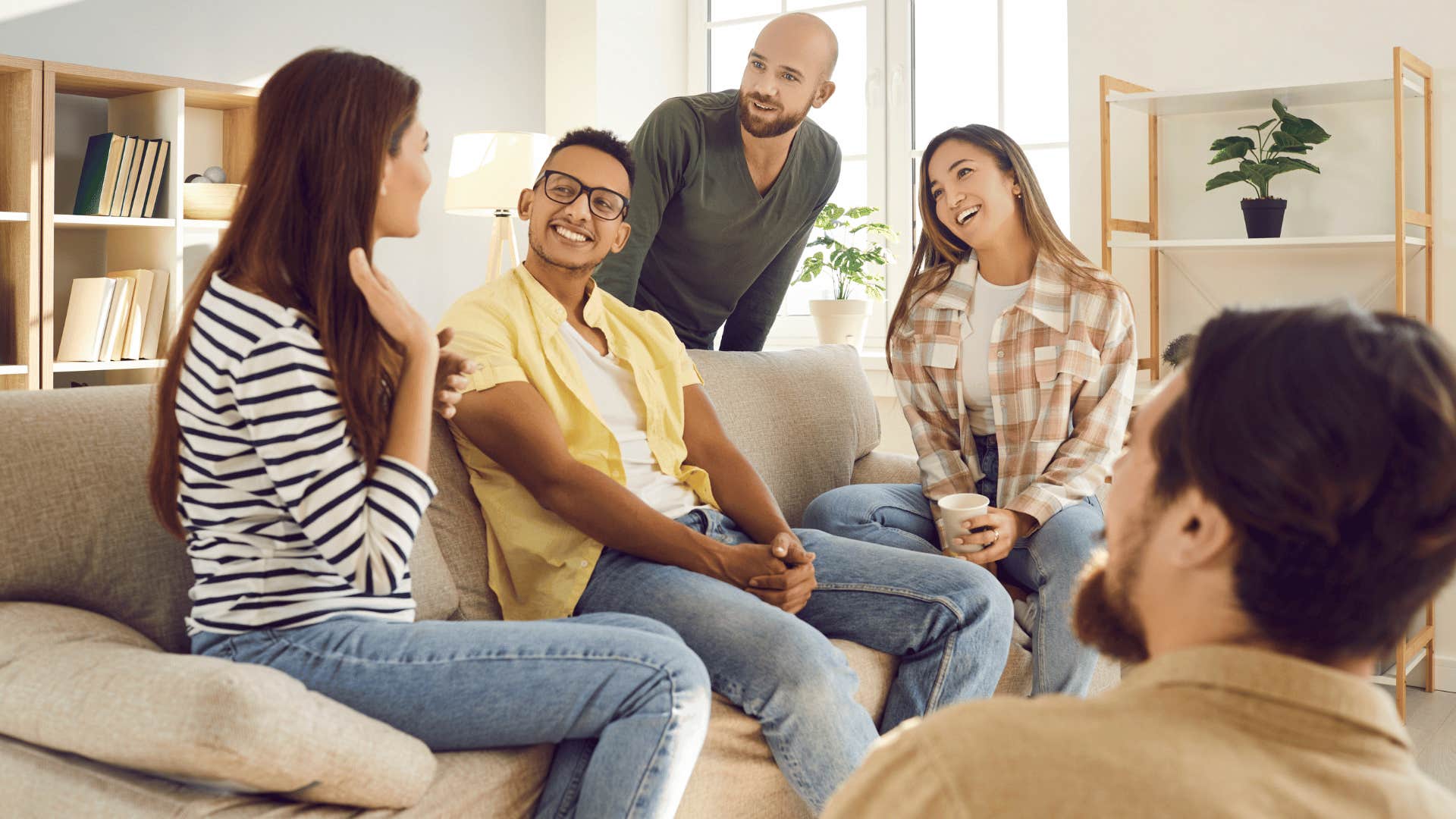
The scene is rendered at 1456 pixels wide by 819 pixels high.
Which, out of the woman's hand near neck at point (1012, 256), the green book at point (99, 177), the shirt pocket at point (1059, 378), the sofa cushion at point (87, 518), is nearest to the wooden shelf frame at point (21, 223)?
the green book at point (99, 177)

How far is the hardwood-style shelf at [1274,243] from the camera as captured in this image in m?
2.83

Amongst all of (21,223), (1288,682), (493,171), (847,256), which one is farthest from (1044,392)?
(21,223)

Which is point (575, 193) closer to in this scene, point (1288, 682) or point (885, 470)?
point (885, 470)

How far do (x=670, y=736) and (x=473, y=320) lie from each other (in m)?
0.75

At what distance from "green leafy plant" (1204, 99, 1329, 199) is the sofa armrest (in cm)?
106

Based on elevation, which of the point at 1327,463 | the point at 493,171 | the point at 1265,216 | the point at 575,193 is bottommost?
the point at 1327,463

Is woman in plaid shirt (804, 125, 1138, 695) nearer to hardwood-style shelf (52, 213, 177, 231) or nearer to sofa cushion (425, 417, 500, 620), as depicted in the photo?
sofa cushion (425, 417, 500, 620)

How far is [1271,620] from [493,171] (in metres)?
3.38

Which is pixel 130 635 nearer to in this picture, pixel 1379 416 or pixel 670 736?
pixel 670 736

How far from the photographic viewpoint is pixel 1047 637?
6.59ft

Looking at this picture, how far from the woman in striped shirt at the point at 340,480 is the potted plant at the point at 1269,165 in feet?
7.19

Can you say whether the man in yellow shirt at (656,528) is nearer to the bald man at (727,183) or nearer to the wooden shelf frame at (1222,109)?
the bald man at (727,183)

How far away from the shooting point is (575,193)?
195 centimetres

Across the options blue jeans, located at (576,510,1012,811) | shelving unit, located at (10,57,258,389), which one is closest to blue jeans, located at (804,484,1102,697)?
blue jeans, located at (576,510,1012,811)
